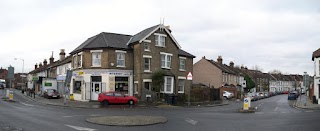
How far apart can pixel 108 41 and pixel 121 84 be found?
524 centimetres

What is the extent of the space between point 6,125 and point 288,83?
483ft

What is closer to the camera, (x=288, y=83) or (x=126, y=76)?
(x=126, y=76)

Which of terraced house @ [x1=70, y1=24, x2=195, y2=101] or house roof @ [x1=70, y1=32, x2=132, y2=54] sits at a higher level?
house roof @ [x1=70, y1=32, x2=132, y2=54]

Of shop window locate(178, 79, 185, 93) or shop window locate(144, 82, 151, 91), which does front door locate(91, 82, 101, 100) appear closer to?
shop window locate(144, 82, 151, 91)

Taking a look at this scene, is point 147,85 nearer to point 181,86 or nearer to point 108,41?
point 181,86

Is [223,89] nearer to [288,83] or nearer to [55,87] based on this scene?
[55,87]

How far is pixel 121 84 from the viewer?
3669 cm

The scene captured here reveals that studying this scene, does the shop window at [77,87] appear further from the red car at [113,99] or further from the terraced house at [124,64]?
the red car at [113,99]

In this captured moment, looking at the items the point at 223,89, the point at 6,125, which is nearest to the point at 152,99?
the point at 6,125

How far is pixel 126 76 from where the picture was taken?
36969 millimetres

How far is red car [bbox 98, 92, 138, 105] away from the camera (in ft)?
100

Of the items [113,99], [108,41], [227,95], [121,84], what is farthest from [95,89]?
[227,95]

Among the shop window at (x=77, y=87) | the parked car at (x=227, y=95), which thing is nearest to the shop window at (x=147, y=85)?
the shop window at (x=77, y=87)

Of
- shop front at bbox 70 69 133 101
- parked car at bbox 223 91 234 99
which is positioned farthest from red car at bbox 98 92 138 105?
parked car at bbox 223 91 234 99
